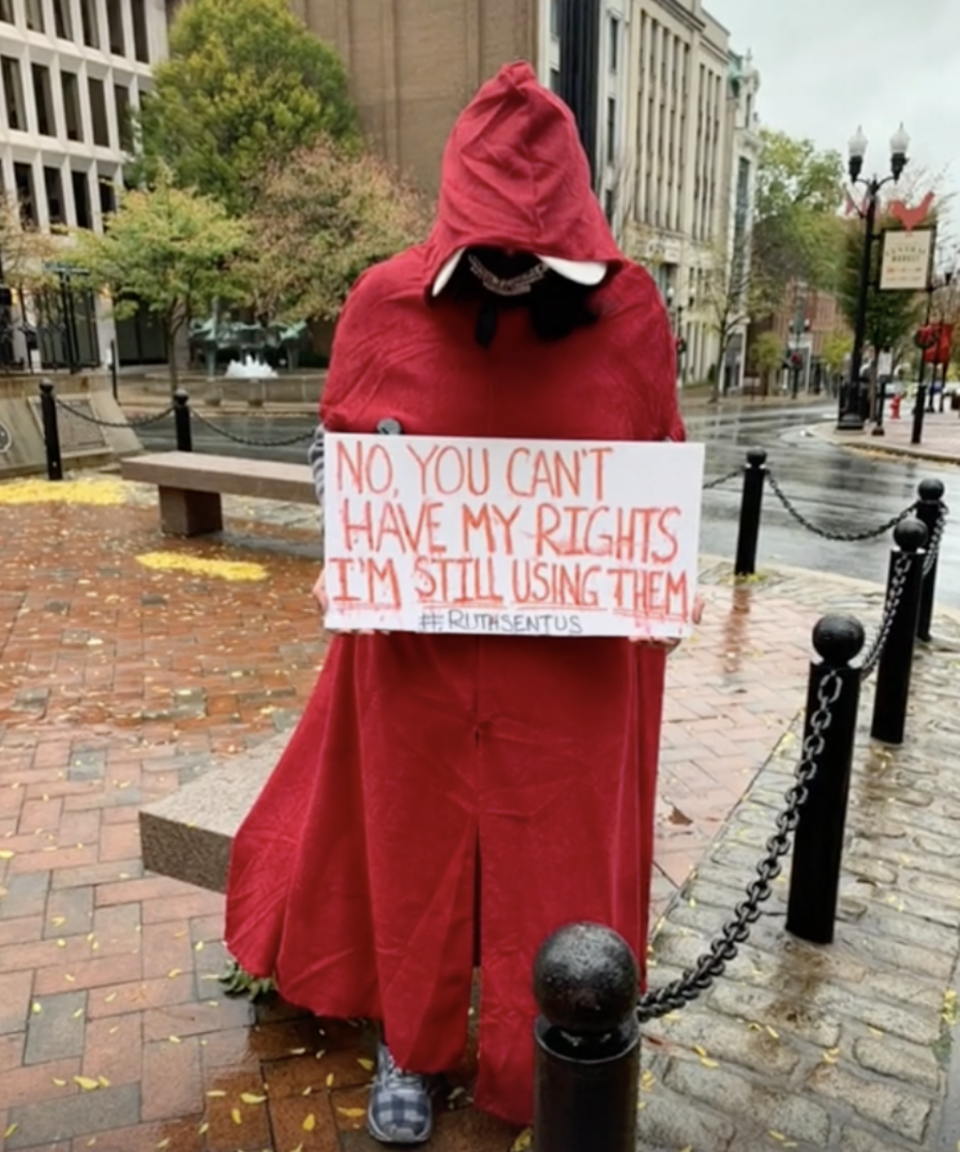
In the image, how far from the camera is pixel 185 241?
24.2 meters

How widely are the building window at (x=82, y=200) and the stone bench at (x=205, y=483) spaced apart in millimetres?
34225

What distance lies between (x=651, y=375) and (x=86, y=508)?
9.11m

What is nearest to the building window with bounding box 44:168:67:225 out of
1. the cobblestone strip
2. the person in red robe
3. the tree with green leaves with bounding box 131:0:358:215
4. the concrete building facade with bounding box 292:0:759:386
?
the tree with green leaves with bounding box 131:0:358:215

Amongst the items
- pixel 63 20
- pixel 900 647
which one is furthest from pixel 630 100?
pixel 900 647

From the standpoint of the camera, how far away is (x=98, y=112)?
127 feet

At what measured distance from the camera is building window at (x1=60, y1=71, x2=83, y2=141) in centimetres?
3722

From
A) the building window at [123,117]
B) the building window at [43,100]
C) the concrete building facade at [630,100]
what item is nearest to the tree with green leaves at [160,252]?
the concrete building facade at [630,100]

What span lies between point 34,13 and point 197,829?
42.2 metres

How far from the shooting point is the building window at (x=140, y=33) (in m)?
39.6

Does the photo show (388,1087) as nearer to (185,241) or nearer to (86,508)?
(86,508)

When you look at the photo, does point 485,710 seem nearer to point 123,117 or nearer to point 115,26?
point 123,117

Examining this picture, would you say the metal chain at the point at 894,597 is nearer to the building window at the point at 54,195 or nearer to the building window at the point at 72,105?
the building window at the point at 54,195

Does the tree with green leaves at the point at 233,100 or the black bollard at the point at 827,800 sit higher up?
the tree with green leaves at the point at 233,100

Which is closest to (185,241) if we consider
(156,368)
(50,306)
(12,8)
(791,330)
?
(50,306)
